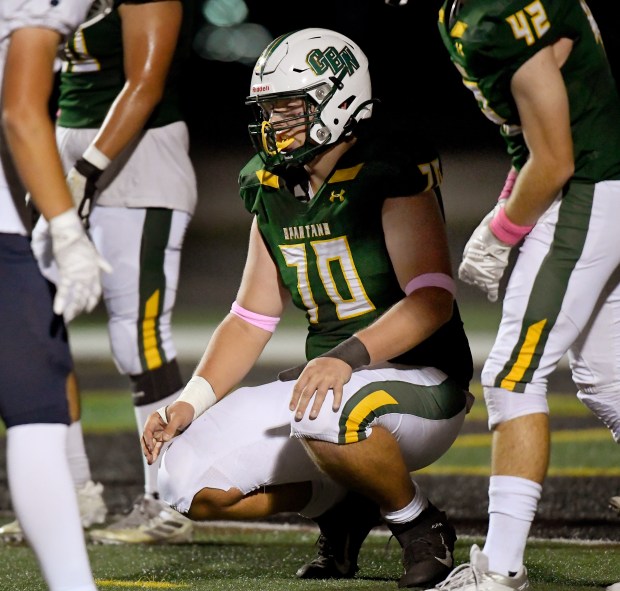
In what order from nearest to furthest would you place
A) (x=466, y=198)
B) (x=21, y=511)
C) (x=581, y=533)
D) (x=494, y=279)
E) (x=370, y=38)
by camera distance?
(x=21, y=511), (x=494, y=279), (x=581, y=533), (x=370, y=38), (x=466, y=198)

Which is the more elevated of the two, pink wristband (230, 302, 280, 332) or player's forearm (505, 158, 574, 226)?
player's forearm (505, 158, 574, 226)

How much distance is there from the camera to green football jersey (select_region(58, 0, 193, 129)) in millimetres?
4133

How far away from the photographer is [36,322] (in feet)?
8.31

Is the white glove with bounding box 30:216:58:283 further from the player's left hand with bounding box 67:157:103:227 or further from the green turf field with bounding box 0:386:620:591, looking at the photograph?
the player's left hand with bounding box 67:157:103:227

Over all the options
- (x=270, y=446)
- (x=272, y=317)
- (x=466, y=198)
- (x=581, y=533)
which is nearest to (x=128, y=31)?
(x=272, y=317)

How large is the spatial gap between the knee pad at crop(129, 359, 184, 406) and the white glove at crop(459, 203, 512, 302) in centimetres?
140

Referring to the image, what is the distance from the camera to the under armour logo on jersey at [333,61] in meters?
3.30

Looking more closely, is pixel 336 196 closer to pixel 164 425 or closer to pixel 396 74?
pixel 164 425

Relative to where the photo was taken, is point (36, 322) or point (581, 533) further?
point (581, 533)

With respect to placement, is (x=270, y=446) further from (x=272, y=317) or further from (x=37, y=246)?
(x=37, y=246)

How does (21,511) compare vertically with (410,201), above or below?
below

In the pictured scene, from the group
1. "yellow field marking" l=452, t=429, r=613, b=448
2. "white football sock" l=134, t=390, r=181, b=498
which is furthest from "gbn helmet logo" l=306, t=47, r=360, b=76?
"yellow field marking" l=452, t=429, r=613, b=448

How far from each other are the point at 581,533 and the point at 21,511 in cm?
204

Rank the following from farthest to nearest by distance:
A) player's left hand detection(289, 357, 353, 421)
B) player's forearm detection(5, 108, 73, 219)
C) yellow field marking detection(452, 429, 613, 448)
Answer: yellow field marking detection(452, 429, 613, 448), player's left hand detection(289, 357, 353, 421), player's forearm detection(5, 108, 73, 219)
